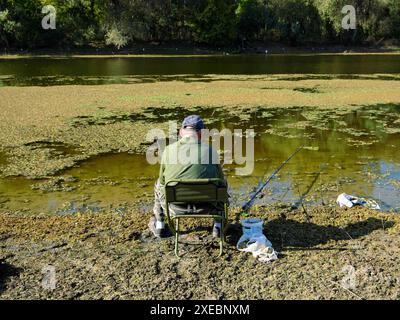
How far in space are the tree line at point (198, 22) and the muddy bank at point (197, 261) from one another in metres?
43.5

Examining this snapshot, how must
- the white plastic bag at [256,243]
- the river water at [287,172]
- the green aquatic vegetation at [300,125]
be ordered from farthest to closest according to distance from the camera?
the green aquatic vegetation at [300,125], the river water at [287,172], the white plastic bag at [256,243]


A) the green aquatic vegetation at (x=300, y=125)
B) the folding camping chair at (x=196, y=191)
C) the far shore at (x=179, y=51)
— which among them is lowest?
the green aquatic vegetation at (x=300, y=125)

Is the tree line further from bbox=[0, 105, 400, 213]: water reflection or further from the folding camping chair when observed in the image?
the folding camping chair

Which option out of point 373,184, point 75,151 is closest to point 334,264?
point 373,184

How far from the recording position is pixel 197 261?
4.48m

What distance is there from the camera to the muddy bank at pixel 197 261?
3.97 meters

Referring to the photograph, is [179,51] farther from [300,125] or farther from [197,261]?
[197,261]

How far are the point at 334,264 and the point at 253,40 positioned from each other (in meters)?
53.2

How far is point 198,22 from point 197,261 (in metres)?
50.9

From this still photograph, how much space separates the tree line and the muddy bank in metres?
43.5

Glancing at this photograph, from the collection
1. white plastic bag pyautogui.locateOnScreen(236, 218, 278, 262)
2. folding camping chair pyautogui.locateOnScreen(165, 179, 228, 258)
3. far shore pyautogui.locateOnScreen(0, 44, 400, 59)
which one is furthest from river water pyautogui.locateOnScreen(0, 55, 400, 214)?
far shore pyautogui.locateOnScreen(0, 44, 400, 59)

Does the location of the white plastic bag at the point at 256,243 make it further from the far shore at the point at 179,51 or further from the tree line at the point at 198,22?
the tree line at the point at 198,22

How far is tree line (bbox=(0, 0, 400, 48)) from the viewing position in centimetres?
4772

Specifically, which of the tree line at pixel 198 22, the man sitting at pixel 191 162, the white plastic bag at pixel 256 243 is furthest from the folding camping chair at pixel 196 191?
the tree line at pixel 198 22
